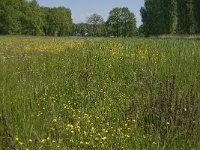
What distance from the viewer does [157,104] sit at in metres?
4.59

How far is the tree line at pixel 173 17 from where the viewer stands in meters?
46.4

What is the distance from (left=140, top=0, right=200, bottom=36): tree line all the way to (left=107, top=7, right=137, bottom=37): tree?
135 ft

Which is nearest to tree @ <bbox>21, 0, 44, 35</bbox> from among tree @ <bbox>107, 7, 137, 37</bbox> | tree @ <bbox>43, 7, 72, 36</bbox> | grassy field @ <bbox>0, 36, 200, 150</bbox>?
tree @ <bbox>43, 7, 72, 36</bbox>

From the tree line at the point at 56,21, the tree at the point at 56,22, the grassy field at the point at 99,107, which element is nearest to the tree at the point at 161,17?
the tree line at the point at 56,21

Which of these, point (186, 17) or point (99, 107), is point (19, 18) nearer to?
point (186, 17)

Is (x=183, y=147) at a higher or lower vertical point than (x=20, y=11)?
lower

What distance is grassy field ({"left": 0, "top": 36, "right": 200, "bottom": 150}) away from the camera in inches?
156

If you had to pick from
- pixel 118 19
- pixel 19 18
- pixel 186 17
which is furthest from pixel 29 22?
pixel 118 19

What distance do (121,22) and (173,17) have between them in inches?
2433

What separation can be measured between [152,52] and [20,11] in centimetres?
6929

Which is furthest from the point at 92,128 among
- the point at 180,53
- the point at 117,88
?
the point at 180,53

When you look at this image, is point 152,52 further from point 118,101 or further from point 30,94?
point 30,94

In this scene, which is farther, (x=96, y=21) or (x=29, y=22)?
(x=96, y=21)

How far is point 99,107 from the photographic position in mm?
5281
